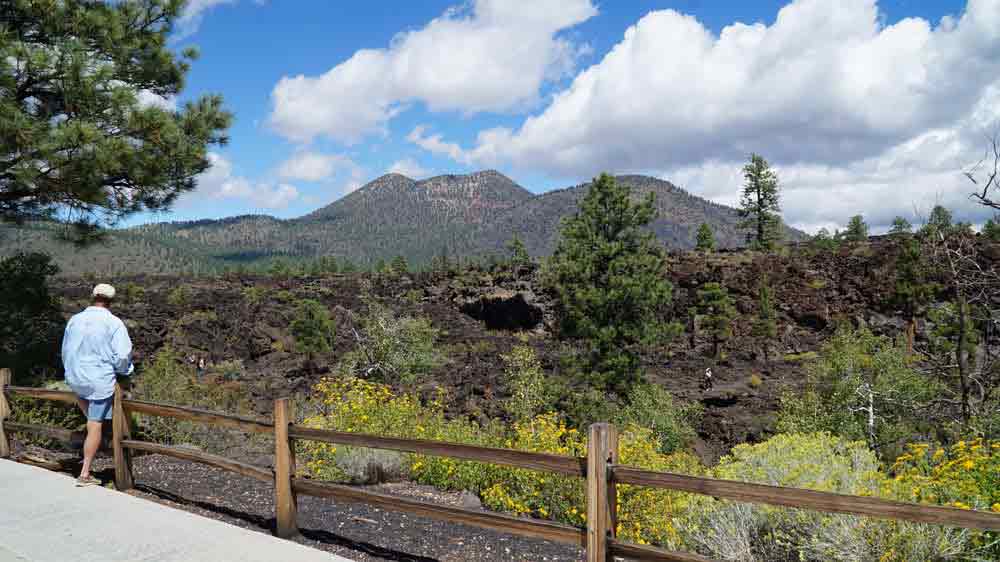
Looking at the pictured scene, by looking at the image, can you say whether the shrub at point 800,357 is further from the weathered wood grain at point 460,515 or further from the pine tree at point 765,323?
the weathered wood grain at point 460,515

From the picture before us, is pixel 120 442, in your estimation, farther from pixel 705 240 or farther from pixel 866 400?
pixel 705 240

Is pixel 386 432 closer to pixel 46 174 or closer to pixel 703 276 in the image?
pixel 46 174

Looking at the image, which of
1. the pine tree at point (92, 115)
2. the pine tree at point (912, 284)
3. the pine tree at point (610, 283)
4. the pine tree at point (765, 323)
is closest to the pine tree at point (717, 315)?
the pine tree at point (765, 323)

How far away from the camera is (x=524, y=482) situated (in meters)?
7.80

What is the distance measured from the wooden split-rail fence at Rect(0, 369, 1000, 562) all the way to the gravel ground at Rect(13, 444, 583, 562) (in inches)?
16.7

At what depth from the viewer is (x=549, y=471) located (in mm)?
4254

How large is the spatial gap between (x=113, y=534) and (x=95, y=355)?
1.88 metres

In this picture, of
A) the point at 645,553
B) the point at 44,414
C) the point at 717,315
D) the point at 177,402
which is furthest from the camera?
the point at 717,315

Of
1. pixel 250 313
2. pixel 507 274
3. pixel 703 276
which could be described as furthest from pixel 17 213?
pixel 507 274

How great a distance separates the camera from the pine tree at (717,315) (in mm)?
41188

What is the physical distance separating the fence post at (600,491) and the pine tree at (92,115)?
27.9 feet

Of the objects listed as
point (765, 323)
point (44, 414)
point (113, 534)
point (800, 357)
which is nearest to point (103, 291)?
point (113, 534)

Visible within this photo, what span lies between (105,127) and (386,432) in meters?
6.11

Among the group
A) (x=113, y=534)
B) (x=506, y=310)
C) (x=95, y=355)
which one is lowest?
(x=113, y=534)
